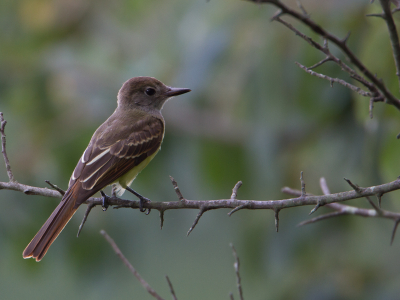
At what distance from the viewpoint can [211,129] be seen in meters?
Answer: 6.18

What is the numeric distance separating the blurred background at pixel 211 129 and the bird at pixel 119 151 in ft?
0.80

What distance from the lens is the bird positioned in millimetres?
3959

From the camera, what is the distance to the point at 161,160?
541cm

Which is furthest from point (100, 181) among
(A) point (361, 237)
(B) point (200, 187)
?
(A) point (361, 237)

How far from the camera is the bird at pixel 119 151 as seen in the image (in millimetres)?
3959

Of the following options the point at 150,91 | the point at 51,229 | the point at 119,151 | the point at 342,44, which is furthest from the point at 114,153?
the point at 342,44

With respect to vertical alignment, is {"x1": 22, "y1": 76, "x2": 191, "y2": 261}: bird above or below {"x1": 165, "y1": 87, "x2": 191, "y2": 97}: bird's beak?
below

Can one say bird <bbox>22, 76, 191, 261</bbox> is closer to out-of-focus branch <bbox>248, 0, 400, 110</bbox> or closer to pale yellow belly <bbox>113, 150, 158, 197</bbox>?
pale yellow belly <bbox>113, 150, 158, 197</bbox>

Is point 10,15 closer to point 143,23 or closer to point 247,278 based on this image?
point 143,23

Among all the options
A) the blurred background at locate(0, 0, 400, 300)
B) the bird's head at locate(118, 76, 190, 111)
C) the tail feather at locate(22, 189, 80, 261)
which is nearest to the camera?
the tail feather at locate(22, 189, 80, 261)

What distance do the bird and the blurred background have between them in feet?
0.80

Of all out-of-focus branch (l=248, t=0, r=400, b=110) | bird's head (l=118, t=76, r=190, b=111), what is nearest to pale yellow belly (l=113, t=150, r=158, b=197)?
bird's head (l=118, t=76, r=190, b=111)

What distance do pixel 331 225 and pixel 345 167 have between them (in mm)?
598

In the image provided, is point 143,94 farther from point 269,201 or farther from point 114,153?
point 269,201
